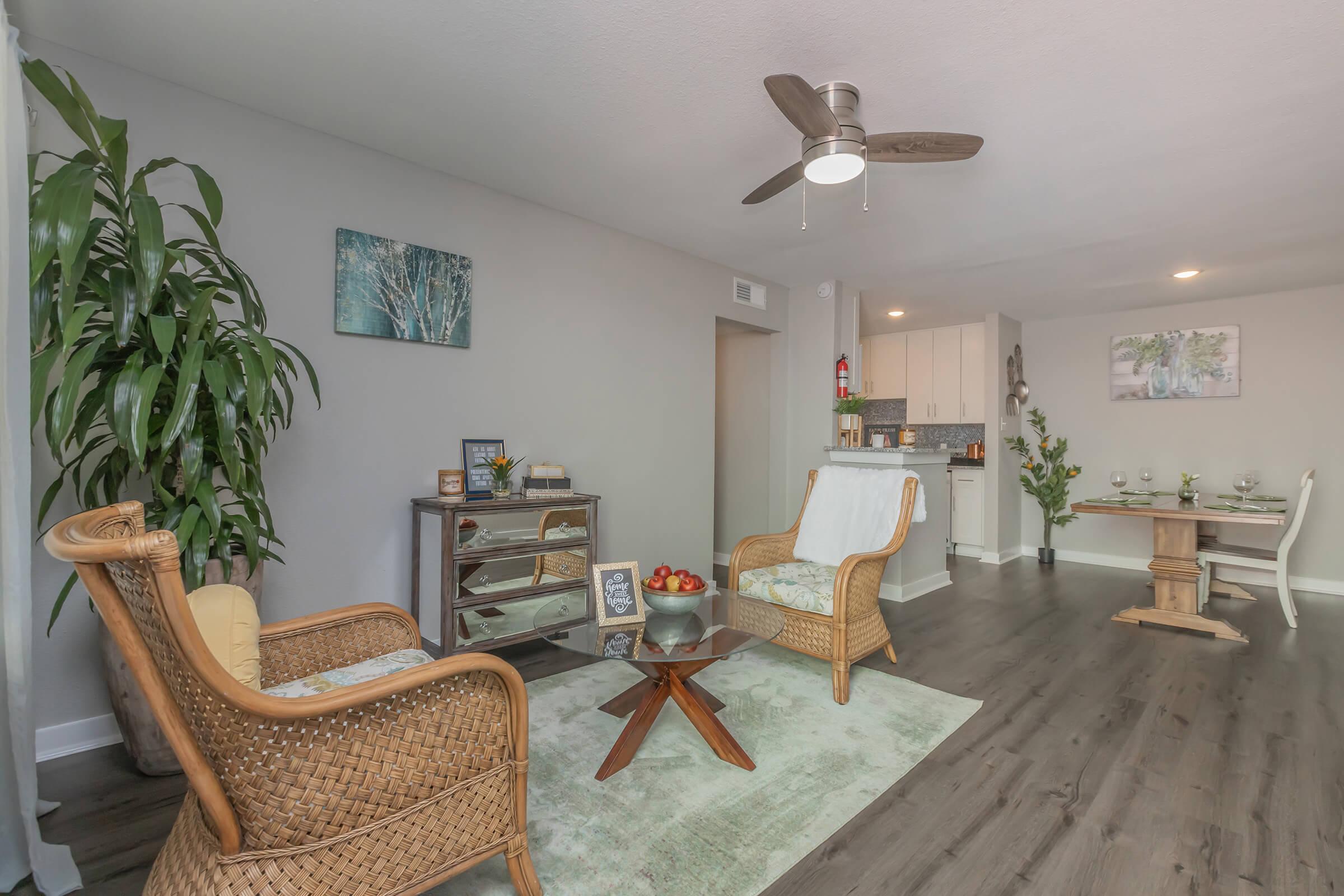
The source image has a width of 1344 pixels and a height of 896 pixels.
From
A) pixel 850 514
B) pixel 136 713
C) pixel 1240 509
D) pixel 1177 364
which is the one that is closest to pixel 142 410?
pixel 136 713

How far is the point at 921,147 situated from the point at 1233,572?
5446 mm

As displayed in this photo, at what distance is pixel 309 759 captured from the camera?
119 centimetres

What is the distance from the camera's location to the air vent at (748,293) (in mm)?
4848

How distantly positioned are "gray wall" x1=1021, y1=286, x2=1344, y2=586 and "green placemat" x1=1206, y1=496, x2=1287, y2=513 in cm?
134

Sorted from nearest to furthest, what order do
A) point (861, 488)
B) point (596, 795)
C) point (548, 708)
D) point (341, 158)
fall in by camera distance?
1. point (596, 795)
2. point (548, 708)
3. point (341, 158)
4. point (861, 488)

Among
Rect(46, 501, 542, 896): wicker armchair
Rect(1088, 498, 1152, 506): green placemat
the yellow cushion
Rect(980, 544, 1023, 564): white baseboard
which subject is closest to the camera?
Rect(46, 501, 542, 896): wicker armchair

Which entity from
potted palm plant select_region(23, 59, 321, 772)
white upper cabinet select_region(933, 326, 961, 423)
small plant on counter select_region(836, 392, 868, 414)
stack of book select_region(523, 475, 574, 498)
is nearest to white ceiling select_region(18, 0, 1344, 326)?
potted palm plant select_region(23, 59, 321, 772)

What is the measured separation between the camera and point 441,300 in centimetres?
313

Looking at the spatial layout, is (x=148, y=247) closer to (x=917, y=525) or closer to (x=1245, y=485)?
(x=917, y=525)

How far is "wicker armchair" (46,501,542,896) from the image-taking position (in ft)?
3.43

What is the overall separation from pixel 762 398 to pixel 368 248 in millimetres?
3424

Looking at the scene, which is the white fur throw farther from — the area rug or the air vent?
the air vent

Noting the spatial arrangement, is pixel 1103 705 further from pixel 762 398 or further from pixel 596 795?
pixel 762 398

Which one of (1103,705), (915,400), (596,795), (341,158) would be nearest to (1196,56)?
(1103,705)
